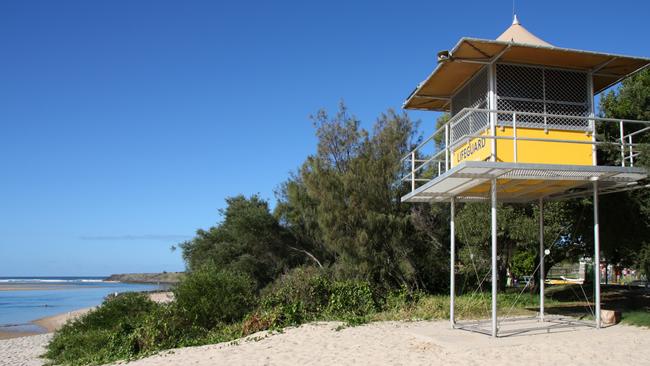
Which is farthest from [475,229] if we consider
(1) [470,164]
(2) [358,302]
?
(1) [470,164]

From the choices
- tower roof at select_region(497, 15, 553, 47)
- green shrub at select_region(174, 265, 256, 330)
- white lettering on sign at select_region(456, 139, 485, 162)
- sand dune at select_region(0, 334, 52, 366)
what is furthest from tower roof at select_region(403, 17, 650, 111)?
sand dune at select_region(0, 334, 52, 366)

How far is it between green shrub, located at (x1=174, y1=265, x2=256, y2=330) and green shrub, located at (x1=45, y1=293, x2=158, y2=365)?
151 cm

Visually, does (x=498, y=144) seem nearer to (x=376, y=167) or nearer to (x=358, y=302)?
(x=358, y=302)

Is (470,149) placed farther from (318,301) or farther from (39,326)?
(39,326)

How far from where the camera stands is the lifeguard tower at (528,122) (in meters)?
12.0

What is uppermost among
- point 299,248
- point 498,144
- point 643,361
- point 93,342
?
point 498,144

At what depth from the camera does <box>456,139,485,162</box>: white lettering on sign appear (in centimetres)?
1287

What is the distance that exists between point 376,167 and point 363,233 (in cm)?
266

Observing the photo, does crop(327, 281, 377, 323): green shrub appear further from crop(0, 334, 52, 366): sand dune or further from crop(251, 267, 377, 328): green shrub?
crop(0, 334, 52, 366): sand dune

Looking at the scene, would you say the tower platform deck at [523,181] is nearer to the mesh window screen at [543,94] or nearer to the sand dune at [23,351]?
the mesh window screen at [543,94]

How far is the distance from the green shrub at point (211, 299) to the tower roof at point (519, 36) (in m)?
10.6

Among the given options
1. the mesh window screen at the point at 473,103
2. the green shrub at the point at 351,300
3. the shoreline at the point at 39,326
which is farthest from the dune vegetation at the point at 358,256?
the shoreline at the point at 39,326

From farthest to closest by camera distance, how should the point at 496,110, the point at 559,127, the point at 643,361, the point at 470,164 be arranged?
1. the point at 559,127
2. the point at 496,110
3. the point at 470,164
4. the point at 643,361

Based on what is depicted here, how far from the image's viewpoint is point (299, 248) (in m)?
28.5
